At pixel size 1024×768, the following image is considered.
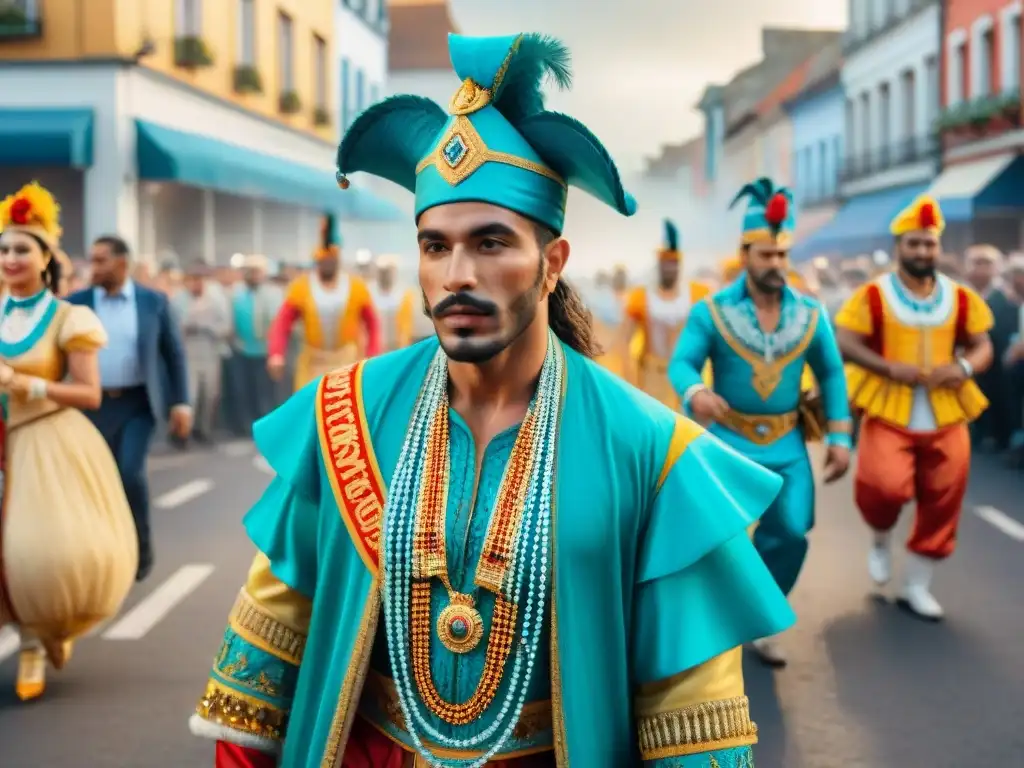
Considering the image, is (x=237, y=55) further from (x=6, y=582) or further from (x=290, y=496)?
(x=290, y=496)

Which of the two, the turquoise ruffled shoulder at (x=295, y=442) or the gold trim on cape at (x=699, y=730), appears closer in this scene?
the gold trim on cape at (x=699, y=730)

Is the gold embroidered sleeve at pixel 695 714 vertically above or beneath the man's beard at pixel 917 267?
beneath

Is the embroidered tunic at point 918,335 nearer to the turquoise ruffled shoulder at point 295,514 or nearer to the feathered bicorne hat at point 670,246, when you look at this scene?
the feathered bicorne hat at point 670,246

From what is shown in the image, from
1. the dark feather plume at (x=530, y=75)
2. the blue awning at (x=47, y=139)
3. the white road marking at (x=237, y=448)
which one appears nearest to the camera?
the dark feather plume at (x=530, y=75)

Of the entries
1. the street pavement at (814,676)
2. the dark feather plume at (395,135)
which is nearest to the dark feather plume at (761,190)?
the street pavement at (814,676)

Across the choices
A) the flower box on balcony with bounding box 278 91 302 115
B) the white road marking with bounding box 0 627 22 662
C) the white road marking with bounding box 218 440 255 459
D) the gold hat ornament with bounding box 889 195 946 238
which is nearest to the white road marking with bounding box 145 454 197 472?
the white road marking with bounding box 218 440 255 459

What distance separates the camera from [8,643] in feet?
24.0

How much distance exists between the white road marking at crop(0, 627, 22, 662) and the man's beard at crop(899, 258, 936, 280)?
182 inches

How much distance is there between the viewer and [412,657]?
2.71 m

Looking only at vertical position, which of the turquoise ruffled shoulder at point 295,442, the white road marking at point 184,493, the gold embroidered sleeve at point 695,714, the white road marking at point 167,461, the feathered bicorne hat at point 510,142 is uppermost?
the feathered bicorne hat at point 510,142

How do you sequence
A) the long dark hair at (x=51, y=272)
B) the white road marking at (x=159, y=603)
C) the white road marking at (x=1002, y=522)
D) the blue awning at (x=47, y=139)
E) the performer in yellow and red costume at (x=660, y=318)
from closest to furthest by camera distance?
the long dark hair at (x=51, y=272)
the white road marking at (x=159, y=603)
the white road marking at (x=1002, y=522)
the performer in yellow and red costume at (x=660, y=318)
the blue awning at (x=47, y=139)

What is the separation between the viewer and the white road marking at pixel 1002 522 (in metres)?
10.6

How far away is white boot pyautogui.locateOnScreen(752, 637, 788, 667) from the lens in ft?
22.4

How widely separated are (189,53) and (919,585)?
18.2 meters
